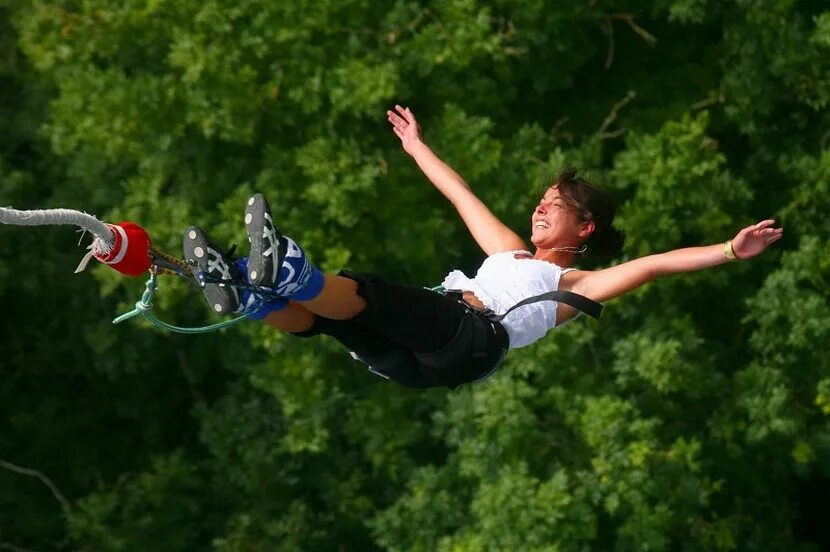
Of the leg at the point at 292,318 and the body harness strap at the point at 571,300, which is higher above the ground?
the leg at the point at 292,318

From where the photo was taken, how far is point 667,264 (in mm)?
5871

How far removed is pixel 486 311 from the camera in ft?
20.2

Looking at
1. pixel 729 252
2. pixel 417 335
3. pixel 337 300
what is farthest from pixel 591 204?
pixel 337 300

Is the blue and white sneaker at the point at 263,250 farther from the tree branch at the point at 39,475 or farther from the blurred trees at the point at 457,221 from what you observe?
the tree branch at the point at 39,475

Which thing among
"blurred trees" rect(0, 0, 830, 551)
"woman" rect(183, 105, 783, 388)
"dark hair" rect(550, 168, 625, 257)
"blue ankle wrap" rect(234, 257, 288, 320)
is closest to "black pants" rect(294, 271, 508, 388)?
"woman" rect(183, 105, 783, 388)

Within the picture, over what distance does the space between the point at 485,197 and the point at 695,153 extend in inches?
49.6

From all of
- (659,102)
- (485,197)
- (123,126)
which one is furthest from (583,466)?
(123,126)

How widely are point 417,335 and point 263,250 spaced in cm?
75

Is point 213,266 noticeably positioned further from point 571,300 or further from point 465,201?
point 465,201

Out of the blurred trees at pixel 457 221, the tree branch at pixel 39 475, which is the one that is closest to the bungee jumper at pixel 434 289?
the blurred trees at pixel 457 221

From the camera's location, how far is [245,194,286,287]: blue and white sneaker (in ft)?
17.6

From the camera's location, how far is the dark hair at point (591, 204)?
21.2ft

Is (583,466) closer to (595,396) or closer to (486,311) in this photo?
(595,396)

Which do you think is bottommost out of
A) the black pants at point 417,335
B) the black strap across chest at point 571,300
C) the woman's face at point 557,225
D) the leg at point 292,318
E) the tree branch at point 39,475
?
the black strap across chest at point 571,300
